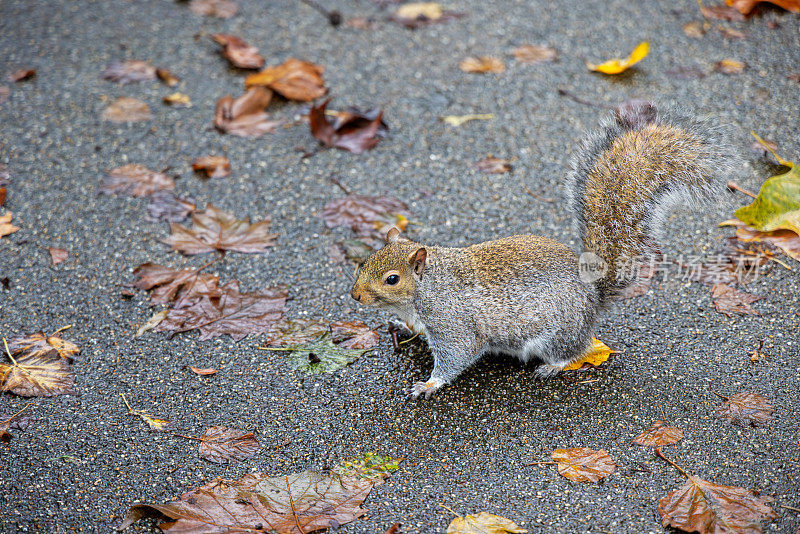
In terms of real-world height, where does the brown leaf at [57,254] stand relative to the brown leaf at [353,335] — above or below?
below

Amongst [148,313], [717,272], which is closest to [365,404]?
[148,313]

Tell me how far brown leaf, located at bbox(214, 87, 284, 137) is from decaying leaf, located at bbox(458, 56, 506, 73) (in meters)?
1.23

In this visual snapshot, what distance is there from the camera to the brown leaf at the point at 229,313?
281 cm

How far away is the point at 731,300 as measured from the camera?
2959 millimetres

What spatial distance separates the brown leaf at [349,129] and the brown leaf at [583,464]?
2.04 m

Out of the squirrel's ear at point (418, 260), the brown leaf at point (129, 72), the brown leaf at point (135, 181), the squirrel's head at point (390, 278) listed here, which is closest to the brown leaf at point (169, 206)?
the brown leaf at point (135, 181)

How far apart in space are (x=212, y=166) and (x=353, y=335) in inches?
54.0

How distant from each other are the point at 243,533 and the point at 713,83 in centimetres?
364

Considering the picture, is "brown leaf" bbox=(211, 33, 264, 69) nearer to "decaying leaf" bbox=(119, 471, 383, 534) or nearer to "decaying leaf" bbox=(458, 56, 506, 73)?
"decaying leaf" bbox=(458, 56, 506, 73)

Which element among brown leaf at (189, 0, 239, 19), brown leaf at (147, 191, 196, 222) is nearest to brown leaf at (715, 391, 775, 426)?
brown leaf at (147, 191, 196, 222)

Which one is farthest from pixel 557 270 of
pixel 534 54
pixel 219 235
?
pixel 534 54

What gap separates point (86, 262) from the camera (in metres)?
3.12

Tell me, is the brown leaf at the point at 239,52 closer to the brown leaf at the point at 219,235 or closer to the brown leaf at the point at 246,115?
the brown leaf at the point at 246,115

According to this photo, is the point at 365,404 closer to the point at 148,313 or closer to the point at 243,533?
the point at 243,533
